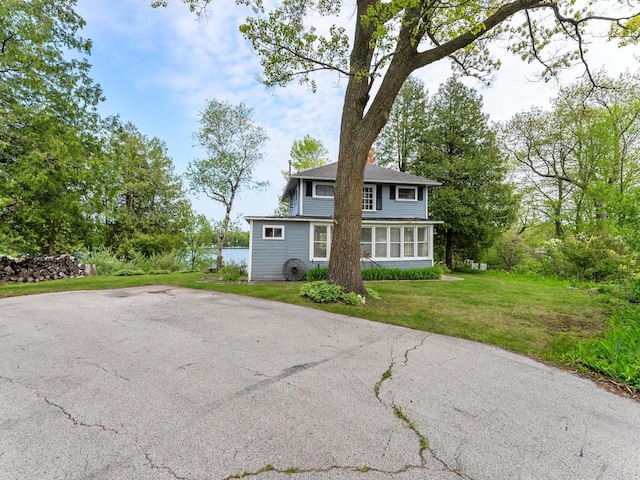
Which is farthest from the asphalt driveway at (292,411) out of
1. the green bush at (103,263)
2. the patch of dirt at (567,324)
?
the green bush at (103,263)

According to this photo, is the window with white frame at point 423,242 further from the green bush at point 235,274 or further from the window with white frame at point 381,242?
the green bush at point 235,274

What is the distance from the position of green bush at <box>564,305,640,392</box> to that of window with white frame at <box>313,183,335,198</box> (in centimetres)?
1108

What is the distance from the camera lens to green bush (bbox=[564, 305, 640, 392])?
10.3 ft

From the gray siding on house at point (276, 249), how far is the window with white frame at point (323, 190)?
2.13 m

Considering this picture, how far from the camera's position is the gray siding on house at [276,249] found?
39.3 feet

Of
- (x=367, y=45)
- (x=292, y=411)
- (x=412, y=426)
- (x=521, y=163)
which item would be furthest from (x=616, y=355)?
(x=521, y=163)

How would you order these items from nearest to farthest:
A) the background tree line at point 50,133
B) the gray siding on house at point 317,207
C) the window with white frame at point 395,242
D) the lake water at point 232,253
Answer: the background tree line at point 50,133
the gray siding on house at point 317,207
the window with white frame at point 395,242
the lake water at point 232,253

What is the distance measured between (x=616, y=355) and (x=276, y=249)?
10.4 meters

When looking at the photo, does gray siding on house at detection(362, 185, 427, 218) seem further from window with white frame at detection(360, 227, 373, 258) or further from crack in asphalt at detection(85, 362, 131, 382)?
crack in asphalt at detection(85, 362, 131, 382)

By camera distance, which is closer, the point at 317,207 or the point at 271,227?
the point at 271,227

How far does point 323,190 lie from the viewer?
45.9ft

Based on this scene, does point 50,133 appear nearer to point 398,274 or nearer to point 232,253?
point 232,253

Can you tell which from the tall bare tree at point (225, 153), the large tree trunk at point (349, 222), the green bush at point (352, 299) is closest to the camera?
the green bush at point (352, 299)

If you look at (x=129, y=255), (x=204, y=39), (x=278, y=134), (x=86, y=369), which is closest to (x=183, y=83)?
(x=204, y=39)
